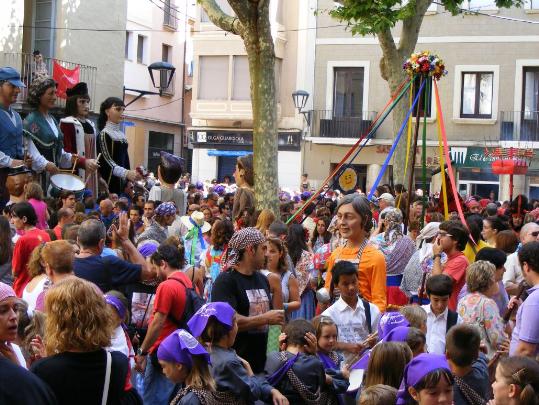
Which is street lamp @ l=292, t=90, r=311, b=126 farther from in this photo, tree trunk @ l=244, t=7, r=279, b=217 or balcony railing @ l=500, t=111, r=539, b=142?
tree trunk @ l=244, t=7, r=279, b=217

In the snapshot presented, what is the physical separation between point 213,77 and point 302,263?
2899 cm

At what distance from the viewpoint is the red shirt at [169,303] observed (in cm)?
731

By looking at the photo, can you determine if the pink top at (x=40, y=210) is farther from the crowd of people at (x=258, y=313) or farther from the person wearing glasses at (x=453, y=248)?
the person wearing glasses at (x=453, y=248)

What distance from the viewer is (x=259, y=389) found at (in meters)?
5.89

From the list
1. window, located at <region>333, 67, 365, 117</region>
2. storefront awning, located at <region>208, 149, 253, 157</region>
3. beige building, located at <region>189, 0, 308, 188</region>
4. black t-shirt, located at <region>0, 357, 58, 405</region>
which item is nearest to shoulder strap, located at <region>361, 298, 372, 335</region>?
black t-shirt, located at <region>0, 357, 58, 405</region>

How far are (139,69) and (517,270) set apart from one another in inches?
1240

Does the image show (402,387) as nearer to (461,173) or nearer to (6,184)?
(6,184)

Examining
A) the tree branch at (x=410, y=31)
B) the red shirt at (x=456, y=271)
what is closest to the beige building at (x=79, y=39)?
the tree branch at (x=410, y=31)

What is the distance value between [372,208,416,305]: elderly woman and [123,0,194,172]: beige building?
91.2ft

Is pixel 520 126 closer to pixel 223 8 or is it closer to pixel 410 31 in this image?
pixel 223 8

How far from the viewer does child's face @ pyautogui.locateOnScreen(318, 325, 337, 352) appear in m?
6.53

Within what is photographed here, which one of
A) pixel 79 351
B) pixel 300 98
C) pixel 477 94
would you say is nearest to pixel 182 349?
pixel 79 351

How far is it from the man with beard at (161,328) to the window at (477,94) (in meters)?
28.3

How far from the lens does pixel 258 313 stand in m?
6.87
